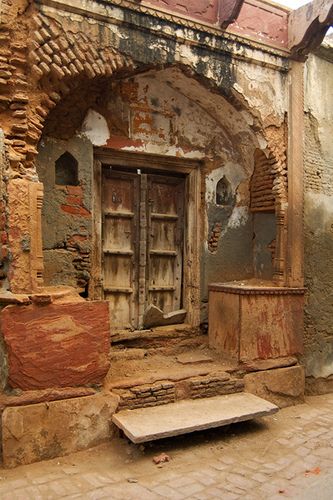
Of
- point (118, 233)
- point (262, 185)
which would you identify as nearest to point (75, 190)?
point (118, 233)

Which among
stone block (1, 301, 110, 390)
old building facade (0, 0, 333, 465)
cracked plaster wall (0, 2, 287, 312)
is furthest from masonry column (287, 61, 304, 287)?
stone block (1, 301, 110, 390)

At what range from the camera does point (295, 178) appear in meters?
5.32

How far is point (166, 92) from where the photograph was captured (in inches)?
205

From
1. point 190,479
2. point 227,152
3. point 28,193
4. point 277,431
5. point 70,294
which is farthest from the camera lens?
point 227,152

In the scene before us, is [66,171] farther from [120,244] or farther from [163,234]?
[163,234]

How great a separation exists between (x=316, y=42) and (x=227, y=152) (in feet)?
5.35

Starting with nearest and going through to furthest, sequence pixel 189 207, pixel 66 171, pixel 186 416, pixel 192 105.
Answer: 1. pixel 186 416
2. pixel 66 171
3. pixel 192 105
4. pixel 189 207

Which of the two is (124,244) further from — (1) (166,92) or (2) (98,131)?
(1) (166,92)

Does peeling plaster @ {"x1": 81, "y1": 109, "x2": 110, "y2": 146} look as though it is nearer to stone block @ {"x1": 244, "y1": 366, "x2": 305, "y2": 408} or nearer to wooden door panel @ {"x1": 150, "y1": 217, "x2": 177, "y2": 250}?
wooden door panel @ {"x1": 150, "y1": 217, "x2": 177, "y2": 250}

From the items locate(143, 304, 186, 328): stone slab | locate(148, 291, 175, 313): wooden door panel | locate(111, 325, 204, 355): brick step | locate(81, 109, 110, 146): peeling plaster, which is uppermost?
locate(81, 109, 110, 146): peeling plaster

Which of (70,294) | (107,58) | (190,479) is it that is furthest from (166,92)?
(190,479)

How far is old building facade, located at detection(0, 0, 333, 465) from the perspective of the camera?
11.9ft

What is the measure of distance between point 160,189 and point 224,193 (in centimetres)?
91

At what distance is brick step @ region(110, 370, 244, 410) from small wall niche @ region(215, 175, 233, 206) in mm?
2241
